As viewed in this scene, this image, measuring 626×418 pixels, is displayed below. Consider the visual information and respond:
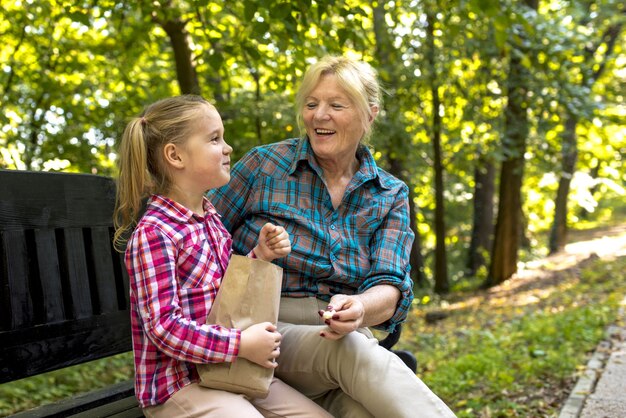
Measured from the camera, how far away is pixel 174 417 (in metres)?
1.95

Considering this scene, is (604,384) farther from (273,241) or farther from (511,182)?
(511,182)

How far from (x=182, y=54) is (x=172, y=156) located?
13.0ft

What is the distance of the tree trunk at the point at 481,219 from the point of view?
13.4m

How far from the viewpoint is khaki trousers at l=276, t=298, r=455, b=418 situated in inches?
79.3

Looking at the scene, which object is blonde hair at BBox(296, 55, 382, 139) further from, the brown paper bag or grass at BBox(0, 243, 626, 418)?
grass at BBox(0, 243, 626, 418)

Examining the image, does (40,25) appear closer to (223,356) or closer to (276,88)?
(276,88)

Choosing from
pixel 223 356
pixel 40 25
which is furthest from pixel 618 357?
pixel 40 25

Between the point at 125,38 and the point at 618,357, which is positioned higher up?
the point at 125,38

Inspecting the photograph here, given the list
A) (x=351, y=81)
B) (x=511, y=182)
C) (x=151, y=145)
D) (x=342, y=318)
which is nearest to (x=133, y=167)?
(x=151, y=145)

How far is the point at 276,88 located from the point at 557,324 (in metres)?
3.45

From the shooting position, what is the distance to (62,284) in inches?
95.7

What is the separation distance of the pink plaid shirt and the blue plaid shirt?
0.42 m

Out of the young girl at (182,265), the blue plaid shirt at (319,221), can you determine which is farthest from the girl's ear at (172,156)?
the blue plaid shirt at (319,221)

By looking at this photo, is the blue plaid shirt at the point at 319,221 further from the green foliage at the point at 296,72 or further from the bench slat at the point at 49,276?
the green foliage at the point at 296,72
